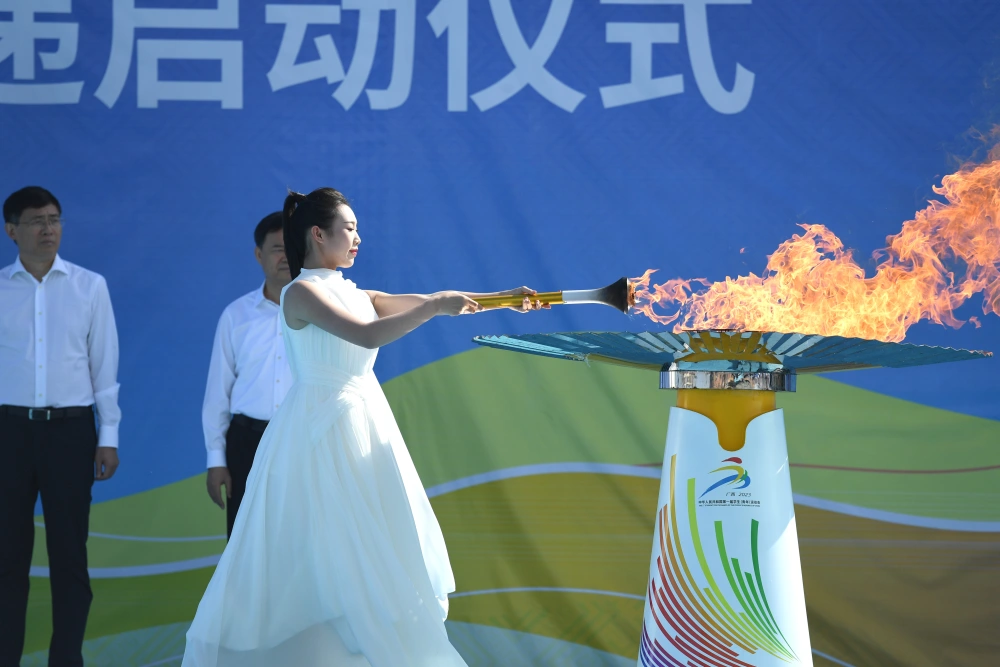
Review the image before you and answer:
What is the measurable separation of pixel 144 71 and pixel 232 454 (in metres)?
1.54

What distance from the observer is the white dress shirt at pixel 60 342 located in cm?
359

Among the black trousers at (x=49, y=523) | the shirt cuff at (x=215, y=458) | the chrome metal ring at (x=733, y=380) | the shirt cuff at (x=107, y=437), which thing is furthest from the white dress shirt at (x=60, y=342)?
the chrome metal ring at (x=733, y=380)

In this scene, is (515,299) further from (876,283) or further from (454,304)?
(876,283)

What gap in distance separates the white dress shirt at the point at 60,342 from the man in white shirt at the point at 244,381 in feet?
1.23

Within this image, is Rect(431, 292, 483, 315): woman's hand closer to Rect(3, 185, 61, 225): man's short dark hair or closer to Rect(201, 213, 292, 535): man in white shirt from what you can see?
Rect(201, 213, 292, 535): man in white shirt

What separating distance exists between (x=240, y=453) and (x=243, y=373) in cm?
28

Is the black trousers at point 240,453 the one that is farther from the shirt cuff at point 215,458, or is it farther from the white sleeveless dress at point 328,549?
the white sleeveless dress at point 328,549

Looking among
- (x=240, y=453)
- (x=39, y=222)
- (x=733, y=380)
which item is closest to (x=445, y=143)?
(x=240, y=453)

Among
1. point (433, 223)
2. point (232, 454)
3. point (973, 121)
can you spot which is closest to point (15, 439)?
point (232, 454)

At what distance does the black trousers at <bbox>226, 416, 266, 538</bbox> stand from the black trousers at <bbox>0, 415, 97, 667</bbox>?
1.60 feet

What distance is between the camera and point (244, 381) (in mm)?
3633

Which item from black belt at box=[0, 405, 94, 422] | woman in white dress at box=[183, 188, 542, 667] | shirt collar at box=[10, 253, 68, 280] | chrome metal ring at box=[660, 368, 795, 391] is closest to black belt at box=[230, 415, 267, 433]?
black belt at box=[0, 405, 94, 422]

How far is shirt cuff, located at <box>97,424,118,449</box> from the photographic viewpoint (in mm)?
3662

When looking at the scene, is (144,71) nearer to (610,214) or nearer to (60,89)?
(60,89)
